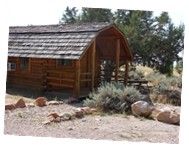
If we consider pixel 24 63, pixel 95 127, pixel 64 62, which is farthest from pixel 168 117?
pixel 24 63

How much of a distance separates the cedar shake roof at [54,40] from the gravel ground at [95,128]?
4.52 meters

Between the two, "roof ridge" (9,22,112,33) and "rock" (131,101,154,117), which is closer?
"rock" (131,101,154,117)

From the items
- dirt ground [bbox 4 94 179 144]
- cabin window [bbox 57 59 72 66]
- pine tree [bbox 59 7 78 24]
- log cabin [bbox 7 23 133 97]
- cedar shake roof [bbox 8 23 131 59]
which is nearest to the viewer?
dirt ground [bbox 4 94 179 144]

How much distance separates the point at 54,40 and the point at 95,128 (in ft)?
27.6

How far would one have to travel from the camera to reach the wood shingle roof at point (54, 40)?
1677 cm

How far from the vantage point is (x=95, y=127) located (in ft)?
35.6

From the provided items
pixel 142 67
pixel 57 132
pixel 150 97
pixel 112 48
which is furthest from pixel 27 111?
pixel 142 67

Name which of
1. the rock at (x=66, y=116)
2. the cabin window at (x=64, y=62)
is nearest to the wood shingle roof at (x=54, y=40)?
the cabin window at (x=64, y=62)

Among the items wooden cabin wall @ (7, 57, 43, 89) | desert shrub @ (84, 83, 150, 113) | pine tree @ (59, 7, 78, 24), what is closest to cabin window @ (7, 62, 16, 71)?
wooden cabin wall @ (7, 57, 43, 89)

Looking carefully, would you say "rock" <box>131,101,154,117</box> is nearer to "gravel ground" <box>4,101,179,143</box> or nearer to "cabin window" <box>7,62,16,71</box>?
"gravel ground" <box>4,101,179,143</box>

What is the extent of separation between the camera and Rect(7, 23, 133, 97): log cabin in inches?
669

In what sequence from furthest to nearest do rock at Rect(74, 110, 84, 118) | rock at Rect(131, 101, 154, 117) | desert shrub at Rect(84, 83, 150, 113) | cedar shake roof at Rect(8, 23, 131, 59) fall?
1. cedar shake roof at Rect(8, 23, 131, 59)
2. desert shrub at Rect(84, 83, 150, 113)
3. rock at Rect(131, 101, 154, 117)
4. rock at Rect(74, 110, 84, 118)

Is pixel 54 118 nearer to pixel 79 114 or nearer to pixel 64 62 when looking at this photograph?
pixel 79 114

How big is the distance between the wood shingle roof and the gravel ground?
4.50m
